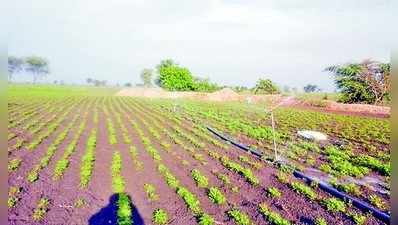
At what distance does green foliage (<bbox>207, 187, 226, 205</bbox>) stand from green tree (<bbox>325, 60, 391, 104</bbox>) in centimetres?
3303

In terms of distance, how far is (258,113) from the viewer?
31.5 m

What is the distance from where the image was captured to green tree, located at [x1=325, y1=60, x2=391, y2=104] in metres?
38.0

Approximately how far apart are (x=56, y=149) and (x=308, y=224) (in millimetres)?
10056

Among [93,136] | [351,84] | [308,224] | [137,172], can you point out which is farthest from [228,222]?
[351,84]

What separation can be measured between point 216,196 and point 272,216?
1.57 meters

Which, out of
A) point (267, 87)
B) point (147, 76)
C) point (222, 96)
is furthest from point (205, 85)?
point (267, 87)

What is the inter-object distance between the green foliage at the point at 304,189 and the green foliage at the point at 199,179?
2161 mm

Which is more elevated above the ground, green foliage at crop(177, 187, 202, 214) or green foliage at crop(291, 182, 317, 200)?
green foliage at crop(177, 187, 202, 214)

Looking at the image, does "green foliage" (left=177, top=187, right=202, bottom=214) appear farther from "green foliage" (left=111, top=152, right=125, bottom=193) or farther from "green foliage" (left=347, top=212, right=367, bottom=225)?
"green foliage" (left=347, top=212, right=367, bottom=225)

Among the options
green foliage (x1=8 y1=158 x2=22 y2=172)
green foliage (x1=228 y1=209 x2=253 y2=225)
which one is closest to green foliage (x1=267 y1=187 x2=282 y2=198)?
green foliage (x1=228 y1=209 x2=253 y2=225)

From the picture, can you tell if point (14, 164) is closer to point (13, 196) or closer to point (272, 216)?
point (13, 196)

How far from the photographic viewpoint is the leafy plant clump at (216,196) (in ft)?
27.8

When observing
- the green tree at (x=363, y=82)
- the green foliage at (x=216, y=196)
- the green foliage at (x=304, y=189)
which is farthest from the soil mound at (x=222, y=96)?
the green foliage at (x=216, y=196)

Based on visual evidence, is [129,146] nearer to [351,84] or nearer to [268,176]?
[268,176]
